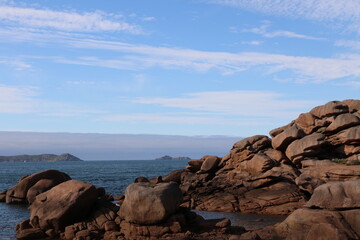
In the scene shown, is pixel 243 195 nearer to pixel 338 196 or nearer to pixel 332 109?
pixel 332 109

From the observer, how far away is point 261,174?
127 ft

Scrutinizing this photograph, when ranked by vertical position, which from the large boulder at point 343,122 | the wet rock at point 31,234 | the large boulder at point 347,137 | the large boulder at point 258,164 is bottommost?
the wet rock at point 31,234

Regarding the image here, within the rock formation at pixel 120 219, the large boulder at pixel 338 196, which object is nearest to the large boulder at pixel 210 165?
the rock formation at pixel 120 219

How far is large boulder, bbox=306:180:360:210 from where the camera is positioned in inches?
894

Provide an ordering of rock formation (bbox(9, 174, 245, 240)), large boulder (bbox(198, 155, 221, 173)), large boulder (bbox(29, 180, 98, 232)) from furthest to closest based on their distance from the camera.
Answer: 1. large boulder (bbox(198, 155, 221, 173))
2. large boulder (bbox(29, 180, 98, 232))
3. rock formation (bbox(9, 174, 245, 240))

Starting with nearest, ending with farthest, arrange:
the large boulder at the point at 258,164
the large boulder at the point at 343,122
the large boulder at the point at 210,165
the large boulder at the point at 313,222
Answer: the large boulder at the point at 313,222 < the large boulder at the point at 258,164 < the large boulder at the point at 343,122 < the large boulder at the point at 210,165

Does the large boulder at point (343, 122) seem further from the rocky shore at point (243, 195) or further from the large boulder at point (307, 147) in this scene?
the large boulder at point (307, 147)

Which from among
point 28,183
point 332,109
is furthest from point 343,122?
point 28,183

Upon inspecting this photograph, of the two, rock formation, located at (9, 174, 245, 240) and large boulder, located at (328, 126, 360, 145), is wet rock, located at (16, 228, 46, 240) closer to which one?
rock formation, located at (9, 174, 245, 240)

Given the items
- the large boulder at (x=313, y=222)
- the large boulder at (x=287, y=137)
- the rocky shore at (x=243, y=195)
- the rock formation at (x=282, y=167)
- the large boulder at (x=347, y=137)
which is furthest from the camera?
the large boulder at (x=287, y=137)

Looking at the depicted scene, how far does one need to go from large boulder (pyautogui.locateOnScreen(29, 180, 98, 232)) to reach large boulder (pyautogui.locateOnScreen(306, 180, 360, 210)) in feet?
47.4

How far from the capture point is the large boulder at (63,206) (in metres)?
26.9

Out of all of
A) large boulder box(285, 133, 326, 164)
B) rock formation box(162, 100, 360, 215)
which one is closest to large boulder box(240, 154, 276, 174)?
rock formation box(162, 100, 360, 215)

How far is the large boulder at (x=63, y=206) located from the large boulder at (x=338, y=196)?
47.4 ft
